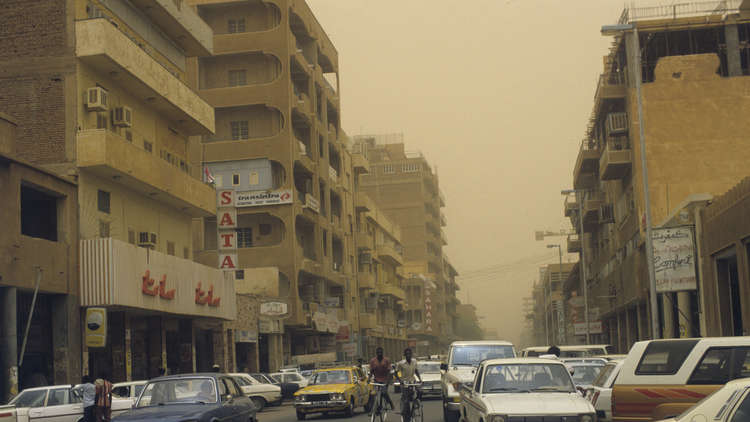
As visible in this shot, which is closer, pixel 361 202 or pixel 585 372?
pixel 585 372

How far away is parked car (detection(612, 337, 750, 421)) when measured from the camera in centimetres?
1273

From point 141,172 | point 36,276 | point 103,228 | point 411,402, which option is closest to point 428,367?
point 141,172

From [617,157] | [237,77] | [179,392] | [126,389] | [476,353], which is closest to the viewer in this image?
[179,392]

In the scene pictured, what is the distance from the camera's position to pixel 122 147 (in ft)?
A: 110

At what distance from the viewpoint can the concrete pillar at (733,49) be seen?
48.5 metres

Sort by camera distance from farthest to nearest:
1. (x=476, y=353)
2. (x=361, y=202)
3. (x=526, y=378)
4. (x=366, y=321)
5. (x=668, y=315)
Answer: (x=361, y=202)
(x=366, y=321)
(x=668, y=315)
(x=476, y=353)
(x=526, y=378)

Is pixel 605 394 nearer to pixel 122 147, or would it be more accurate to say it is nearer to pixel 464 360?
pixel 464 360

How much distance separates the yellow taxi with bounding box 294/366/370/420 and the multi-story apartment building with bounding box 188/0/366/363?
91.5 feet

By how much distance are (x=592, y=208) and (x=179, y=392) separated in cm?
5478

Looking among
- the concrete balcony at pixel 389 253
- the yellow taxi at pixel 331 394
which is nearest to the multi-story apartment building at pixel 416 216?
the concrete balcony at pixel 389 253

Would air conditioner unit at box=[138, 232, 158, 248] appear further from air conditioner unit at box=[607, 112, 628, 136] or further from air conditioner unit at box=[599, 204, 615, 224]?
air conditioner unit at box=[599, 204, 615, 224]

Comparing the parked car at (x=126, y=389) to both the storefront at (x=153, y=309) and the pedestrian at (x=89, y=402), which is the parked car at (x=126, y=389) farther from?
the storefront at (x=153, y=309)

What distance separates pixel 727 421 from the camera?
8.42 metres

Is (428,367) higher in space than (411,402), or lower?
lower
